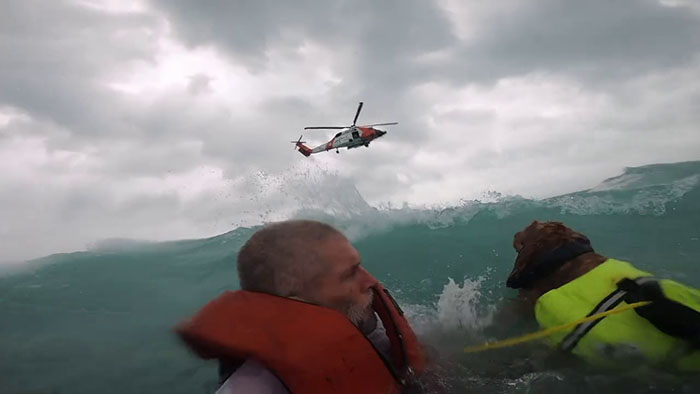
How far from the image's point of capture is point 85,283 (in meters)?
9.88

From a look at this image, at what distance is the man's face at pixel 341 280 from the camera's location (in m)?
2.13

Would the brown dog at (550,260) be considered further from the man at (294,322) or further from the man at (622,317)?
the man at (294,322)

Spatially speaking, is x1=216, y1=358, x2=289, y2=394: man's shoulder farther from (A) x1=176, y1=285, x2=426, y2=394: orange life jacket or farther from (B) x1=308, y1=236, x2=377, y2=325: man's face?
→ (B) x1=308, y1=236, x2=377, y2=325: man's face

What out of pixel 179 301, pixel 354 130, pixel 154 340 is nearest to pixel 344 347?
pixel 154 340

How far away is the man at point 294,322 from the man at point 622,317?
1529 mm

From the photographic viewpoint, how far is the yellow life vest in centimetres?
279

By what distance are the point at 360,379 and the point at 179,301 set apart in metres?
7.20

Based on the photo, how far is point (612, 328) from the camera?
9.57 feet

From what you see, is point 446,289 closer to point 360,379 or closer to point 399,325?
point 399,325

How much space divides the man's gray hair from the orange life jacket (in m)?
0.07

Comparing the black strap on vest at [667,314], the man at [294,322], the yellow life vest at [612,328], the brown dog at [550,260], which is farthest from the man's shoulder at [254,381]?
the brown dog at [550,260]

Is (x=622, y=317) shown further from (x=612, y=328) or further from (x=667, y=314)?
(x=667, y=314)

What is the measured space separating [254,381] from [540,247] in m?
2.96

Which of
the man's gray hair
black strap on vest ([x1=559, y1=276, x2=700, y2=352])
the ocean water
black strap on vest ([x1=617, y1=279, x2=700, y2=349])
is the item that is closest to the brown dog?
the ocean water
